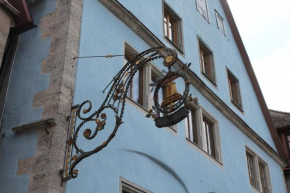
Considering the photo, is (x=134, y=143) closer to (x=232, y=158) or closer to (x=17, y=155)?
(x=17, y=155)

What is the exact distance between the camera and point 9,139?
740 centimetres

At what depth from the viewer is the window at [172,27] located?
12.5m

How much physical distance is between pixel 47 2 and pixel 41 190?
386 cm

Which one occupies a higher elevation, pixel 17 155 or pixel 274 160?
pixel 274 160

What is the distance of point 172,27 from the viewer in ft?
42.4

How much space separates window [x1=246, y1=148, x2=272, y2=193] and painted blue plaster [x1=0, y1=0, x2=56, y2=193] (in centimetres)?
806

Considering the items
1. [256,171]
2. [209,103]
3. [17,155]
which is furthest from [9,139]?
A: [256,171]

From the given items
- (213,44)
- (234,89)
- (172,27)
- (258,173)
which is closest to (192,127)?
(172,27)

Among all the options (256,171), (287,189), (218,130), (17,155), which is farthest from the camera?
(287,189)

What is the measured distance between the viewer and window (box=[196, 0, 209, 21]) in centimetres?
1484

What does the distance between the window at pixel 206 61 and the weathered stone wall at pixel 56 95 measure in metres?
5.93

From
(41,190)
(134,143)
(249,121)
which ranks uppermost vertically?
(249,121)

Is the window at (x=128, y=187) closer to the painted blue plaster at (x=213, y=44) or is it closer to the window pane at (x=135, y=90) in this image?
the window pane at (x=135, y=90)

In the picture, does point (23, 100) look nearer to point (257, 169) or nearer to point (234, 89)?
point (257, 169)
